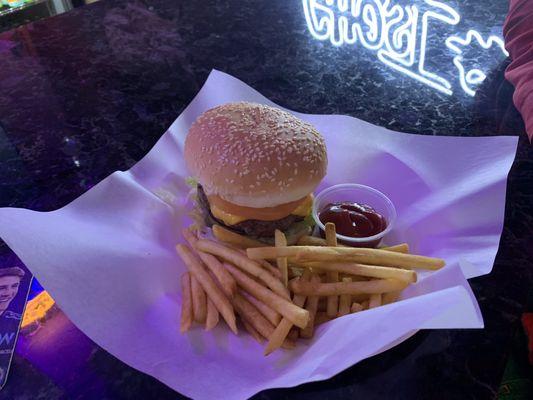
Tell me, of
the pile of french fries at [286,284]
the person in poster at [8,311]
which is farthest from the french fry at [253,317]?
the person in poster at [8,311]

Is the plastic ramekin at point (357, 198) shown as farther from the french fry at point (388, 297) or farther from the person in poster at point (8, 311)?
the person in poster at point (8, 311)

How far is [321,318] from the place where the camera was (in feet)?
4.93

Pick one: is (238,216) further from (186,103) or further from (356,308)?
(186,103)

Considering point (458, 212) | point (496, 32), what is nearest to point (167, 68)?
point (458, 212)

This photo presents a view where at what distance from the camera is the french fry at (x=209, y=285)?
1424 mm

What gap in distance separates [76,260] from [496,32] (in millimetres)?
2766

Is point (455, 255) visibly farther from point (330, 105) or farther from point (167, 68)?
point (167, 68)

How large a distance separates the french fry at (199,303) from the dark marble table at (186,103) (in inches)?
9.3

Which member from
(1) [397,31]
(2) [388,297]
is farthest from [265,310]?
(1) [397,31]

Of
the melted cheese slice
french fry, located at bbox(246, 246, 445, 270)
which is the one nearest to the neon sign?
the melted cheese slice

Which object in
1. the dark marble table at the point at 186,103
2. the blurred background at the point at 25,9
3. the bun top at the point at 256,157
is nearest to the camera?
the dark marble table at the point at 186,103

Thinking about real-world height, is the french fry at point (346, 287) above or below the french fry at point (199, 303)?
above

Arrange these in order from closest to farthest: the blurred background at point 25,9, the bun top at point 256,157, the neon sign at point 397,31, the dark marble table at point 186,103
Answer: the dark marble table at point 186,103 < the bun top at point 256,157 < the neon sign at point 397,31 < the blurred background at point 25,9

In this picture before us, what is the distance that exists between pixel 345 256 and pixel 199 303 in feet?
1.52
